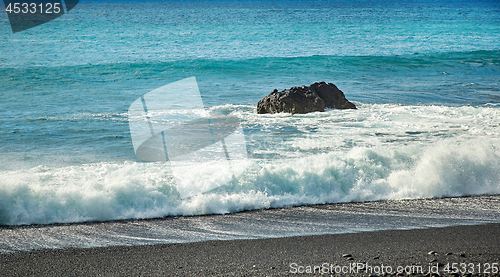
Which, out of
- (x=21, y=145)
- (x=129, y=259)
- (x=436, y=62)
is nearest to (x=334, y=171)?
(x=129, y=259)

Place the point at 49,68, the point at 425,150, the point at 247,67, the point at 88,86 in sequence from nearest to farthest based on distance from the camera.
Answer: the point at 425,150 < the point at 88,86 < the point at 49,68 < the point at 247,67

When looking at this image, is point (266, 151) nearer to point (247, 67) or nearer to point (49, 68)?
point (247, 67)

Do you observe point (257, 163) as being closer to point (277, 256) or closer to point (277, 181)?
point (277, 181)

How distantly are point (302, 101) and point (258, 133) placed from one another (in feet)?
7.12

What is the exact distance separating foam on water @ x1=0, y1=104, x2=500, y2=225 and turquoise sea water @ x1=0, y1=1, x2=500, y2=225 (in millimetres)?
17

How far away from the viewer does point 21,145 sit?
23.6 feet

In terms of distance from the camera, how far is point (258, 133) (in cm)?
799

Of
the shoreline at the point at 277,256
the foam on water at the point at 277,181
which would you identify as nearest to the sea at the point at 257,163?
the foam on water at the point at 277,181

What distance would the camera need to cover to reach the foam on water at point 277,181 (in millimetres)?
4535

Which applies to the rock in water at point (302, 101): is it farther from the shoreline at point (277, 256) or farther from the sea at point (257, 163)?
the shoreline at point (277, 256)

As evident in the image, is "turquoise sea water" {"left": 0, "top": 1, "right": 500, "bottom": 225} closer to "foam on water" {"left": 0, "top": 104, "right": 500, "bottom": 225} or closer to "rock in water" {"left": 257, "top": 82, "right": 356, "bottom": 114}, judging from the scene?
"foam on water" {"left": 0, "top": 104, "right": 500, "bottom": 225}

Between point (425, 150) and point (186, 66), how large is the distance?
48.2ft

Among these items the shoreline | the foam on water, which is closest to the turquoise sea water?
the foam on water

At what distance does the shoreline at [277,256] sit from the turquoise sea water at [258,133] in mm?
980
